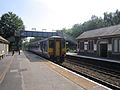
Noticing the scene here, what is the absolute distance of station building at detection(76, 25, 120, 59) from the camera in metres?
20.9

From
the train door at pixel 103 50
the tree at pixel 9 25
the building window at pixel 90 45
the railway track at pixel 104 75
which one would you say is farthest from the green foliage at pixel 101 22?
the railway track at pixel 104 75

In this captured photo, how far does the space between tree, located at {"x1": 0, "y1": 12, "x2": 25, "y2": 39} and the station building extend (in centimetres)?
3499

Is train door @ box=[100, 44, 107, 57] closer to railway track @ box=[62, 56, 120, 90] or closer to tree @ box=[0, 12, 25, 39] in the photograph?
railway track @ box=[62, 56, 120, 90]

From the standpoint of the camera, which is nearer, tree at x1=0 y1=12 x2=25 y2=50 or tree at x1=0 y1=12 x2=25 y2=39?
tree at x1=0 y1=12 x2=25 y2=50

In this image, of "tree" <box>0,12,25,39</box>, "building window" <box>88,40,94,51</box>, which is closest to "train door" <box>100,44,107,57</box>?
"building window" <box>88,40,94,51</box>

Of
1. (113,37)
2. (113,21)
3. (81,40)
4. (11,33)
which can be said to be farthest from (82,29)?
(113,37)

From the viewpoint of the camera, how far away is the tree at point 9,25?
5834cm

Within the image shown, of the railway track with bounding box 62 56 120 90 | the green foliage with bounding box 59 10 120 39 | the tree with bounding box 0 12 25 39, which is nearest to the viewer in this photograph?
the railway track with bounding box 62 56 120 90

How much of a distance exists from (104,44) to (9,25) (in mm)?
45419

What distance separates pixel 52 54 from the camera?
60.6 feet

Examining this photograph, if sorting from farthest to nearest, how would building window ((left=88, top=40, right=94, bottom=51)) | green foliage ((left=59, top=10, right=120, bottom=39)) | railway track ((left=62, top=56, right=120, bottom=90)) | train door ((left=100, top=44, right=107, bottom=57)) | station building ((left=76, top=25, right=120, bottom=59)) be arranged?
1. green foliage ((left=59, top=10, right=120, bottom=39))
2. building window ((left=88, top=40, right=94, bottom=51))
3. train door ((left=100, top=44, right=107, bottom=57))
4. station building ((left=76, top=25, right=120, bottom=59))
5. railway track ((left=62, top=56, right=120, bottom=90))

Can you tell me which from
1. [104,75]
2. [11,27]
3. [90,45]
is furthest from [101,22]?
[104,75]

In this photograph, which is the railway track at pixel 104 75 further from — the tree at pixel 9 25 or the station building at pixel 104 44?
the tree at pixel 9 25

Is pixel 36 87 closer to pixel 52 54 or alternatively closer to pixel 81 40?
pixel 52 54
